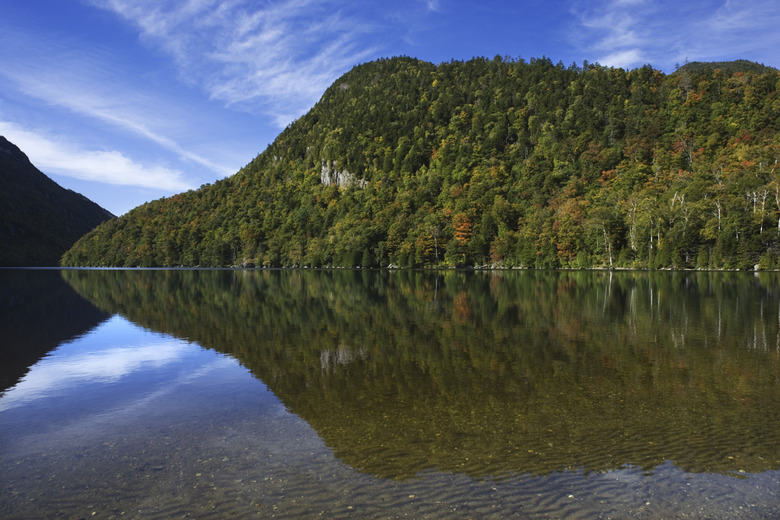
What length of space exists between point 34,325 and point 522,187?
399 feet

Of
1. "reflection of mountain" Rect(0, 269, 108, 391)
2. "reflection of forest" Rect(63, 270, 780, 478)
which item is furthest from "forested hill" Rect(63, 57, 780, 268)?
"reflection of mountain" Rect(0, 269, 108, 391)

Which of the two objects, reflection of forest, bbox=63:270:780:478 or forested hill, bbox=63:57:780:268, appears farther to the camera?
forested hill, bbox=63:57:780:268

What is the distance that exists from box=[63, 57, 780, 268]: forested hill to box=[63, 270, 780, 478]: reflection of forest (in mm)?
67738

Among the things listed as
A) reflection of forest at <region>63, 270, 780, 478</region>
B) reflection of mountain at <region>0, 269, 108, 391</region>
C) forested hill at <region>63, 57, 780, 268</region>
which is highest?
forested hill at <region>63, 57, 780, 268</region>

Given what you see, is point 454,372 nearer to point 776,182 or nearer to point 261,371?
point 261,371

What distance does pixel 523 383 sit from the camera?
35.4ft

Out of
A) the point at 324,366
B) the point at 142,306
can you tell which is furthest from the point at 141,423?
the point at 142,306

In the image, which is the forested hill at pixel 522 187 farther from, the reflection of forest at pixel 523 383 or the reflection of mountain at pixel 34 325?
the reflection of mountain at pixel 34 325

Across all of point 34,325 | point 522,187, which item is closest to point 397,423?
point 34,325

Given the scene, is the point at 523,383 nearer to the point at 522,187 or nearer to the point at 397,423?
the point at 397,423

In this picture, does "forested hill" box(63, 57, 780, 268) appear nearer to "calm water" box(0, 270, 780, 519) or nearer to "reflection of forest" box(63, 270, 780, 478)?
"reflection of forest" box(63, 270, 780, 478)

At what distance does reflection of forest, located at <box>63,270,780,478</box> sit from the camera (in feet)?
23.2

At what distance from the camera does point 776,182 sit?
73.7m

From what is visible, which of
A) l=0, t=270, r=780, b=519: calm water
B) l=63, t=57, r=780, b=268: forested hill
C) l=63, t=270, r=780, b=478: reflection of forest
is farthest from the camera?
l=63, t=57, r=780, b=268: forested hill
